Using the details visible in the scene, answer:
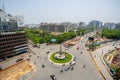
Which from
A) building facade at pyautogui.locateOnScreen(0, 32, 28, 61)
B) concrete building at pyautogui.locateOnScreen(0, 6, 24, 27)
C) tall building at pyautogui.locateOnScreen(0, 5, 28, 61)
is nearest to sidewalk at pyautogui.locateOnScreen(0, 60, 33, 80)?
building facade at pyautogui.locateOnScreen(0, 32, 28, 61)

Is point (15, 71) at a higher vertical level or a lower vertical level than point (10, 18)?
lower

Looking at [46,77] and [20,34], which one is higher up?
[20,34]

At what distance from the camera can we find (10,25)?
5841 centimetres

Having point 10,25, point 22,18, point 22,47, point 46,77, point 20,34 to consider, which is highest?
point 22,18

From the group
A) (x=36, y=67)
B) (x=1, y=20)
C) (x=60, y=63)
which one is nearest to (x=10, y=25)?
(x=1, y=20)

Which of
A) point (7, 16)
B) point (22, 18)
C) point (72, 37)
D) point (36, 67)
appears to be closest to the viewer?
point (36, 67)

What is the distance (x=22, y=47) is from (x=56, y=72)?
3126 cm

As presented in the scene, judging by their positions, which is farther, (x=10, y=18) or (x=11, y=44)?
(x=10, y=18)

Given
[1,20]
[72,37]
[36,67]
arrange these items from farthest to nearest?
[72,37] → [1,20] → [36,67]

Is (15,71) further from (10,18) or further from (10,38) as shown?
(10,18)

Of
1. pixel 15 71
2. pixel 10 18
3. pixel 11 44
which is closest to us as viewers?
pixel 15 71

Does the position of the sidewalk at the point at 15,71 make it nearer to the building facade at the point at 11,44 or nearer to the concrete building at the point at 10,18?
the building facade at the point at 11,44

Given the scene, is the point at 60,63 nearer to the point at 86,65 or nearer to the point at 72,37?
the point at 86,65

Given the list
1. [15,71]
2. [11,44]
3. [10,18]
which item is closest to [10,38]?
[11,44]
